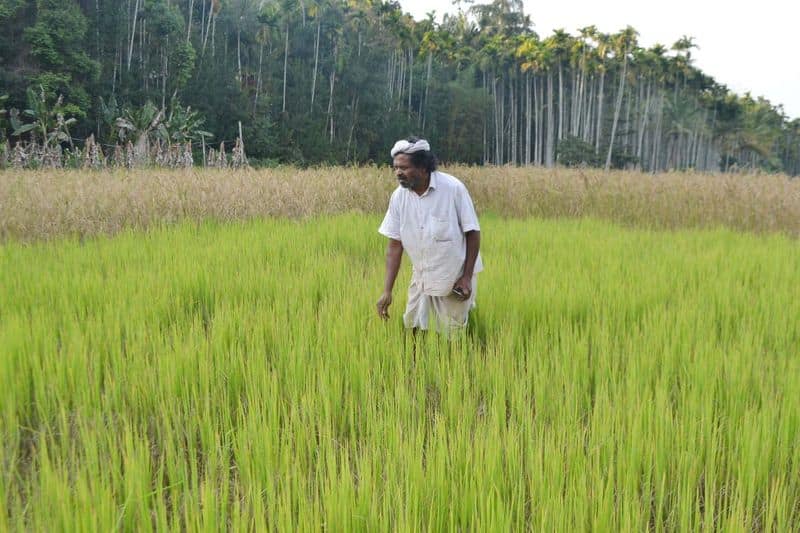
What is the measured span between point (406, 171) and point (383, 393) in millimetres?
993

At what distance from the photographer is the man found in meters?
2.60

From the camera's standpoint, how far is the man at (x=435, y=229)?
2604mm

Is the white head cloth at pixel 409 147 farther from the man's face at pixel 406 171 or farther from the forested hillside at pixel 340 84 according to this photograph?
the forested hillside at pixel 340 84

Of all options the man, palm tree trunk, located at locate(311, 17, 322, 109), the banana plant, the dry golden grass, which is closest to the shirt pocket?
the man

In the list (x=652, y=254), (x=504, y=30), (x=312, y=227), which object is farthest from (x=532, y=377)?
(x=504, y=30)

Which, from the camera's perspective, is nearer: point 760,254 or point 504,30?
point 760,254

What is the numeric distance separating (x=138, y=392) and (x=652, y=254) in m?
4.61

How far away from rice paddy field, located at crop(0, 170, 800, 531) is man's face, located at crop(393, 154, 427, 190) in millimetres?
754

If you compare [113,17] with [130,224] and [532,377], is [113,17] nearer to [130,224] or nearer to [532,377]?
[130,224]

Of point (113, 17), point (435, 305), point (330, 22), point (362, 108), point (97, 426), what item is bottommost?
point (97, 426)

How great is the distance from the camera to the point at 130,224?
631 centimetres

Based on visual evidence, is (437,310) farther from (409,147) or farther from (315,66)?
(315,66)

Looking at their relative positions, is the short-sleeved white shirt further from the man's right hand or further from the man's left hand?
the man's right hand

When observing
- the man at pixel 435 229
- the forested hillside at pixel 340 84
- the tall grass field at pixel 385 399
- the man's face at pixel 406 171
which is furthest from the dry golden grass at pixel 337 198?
the forested hillside at pixel 340 84
